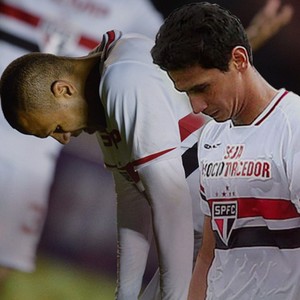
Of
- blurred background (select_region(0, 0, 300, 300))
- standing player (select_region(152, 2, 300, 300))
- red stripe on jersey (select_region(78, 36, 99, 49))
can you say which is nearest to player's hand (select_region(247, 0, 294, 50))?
blurred background (select_region(0, 0, 300, 300))

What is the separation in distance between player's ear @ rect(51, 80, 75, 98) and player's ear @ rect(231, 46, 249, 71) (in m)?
0.34

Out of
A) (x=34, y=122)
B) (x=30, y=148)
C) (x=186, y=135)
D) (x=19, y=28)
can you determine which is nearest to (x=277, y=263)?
(x=186, y=135)

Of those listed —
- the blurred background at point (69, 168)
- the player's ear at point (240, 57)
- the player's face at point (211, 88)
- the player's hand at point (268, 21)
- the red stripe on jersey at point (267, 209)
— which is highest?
the player's ear at point (240, 57)

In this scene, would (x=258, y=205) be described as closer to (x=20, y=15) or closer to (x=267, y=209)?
(x=267, y=209)

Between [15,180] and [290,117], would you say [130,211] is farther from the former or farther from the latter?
[290,117]

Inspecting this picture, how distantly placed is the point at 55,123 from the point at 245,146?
372 mm

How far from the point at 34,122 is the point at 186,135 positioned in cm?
25

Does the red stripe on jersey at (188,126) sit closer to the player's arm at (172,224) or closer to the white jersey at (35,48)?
the player's arm at (172,224)

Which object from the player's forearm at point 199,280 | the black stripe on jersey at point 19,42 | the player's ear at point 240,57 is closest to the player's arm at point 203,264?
the player's forearm at point 199,280

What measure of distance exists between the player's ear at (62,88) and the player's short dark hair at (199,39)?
0.92 feet

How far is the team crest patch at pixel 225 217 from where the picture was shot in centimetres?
97

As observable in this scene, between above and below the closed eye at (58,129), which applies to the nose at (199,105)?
above

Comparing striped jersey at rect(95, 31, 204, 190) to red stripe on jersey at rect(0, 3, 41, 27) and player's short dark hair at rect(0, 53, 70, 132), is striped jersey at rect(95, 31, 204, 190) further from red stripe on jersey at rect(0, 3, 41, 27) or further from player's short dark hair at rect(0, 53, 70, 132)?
red stripe on jersey at rect(0, 3, 41, 27)

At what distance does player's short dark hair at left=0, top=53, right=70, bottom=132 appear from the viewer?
114cm
